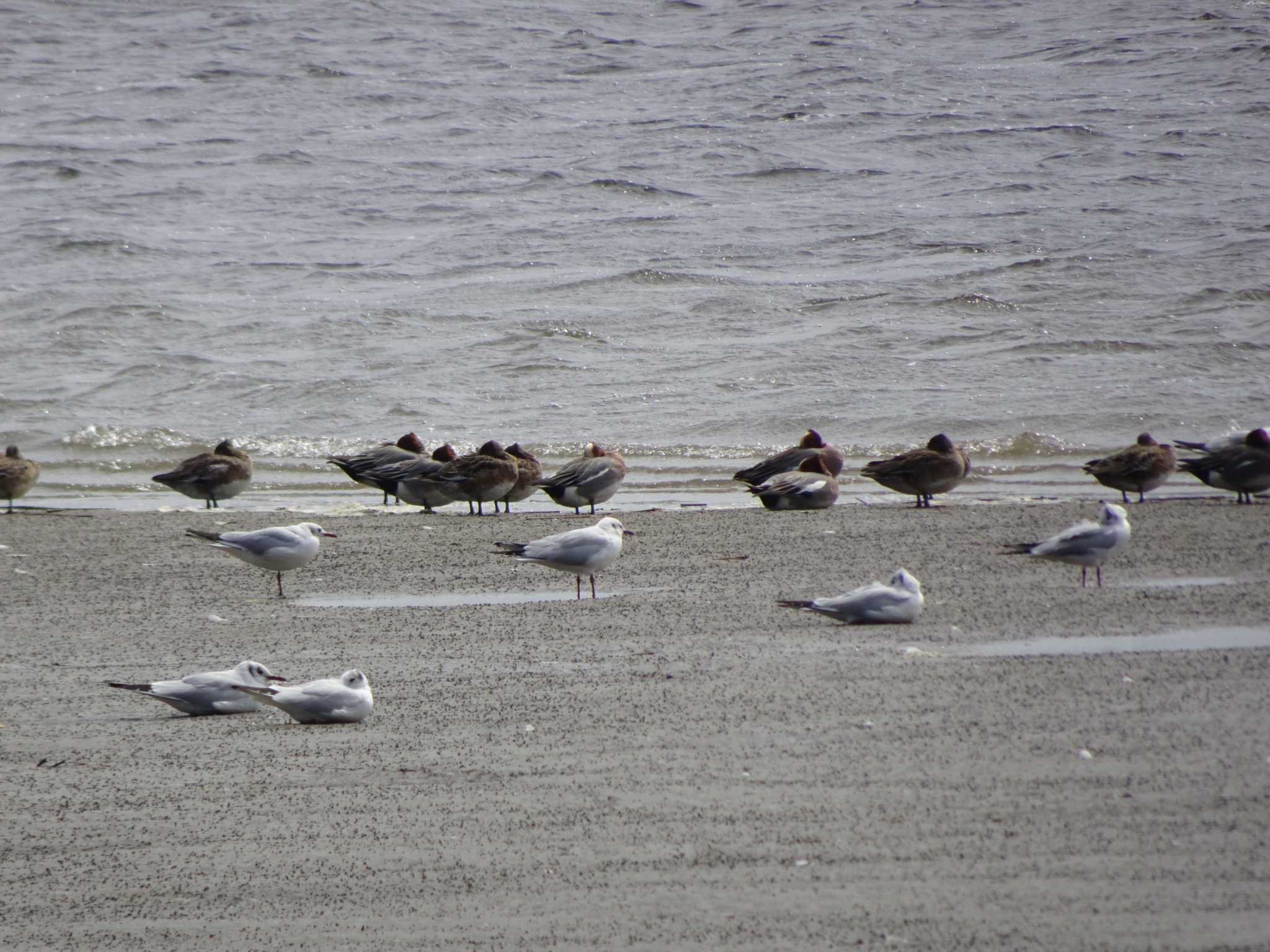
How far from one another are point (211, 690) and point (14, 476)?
6.83 m

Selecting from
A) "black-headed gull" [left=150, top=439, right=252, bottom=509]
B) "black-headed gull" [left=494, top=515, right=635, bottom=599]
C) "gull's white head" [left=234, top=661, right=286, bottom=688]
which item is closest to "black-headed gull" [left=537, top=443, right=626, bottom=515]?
"black-headed gull" [left=150, top=439, right=252, bottom=509]

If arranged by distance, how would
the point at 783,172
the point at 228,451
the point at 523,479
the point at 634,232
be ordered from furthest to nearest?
the point at 783,172 < the point at 634,232 < the point at 228,451 < the point at 523,479

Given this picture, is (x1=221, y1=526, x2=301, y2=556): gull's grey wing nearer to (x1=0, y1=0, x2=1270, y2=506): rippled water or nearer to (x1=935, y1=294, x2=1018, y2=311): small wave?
(x1=0, y1=0, x2=1270, y2=506): rippled water

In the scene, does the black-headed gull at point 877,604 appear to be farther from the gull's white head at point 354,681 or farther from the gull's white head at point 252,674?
the gull's white head at point 252,674

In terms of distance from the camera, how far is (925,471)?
1095 cm

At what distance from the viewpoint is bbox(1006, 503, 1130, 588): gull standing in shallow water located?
7312mm

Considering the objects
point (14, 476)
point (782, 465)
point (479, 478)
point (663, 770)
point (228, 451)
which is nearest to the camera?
point (663, 770)

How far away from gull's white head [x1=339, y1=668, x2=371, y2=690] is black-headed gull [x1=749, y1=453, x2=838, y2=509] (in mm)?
5647

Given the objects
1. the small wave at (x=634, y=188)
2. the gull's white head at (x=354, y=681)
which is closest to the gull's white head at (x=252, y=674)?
the gull's white head at (x=354, y=681)

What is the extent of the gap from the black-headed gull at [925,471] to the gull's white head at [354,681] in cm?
615

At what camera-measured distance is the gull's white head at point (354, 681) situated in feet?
18.4

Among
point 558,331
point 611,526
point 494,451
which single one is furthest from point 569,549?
point 558,331

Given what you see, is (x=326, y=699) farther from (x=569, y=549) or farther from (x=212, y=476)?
(x=212, y=476)

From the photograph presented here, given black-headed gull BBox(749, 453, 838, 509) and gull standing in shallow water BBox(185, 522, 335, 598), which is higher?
gull standing in shallow water BBox(185, 522, 335, 598)
